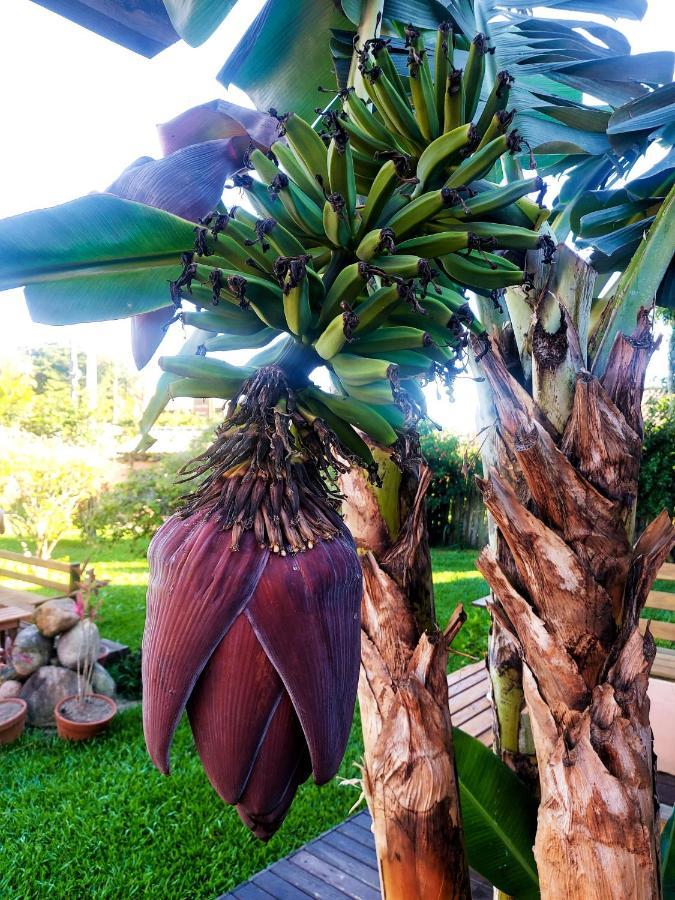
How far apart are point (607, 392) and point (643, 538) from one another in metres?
0.21

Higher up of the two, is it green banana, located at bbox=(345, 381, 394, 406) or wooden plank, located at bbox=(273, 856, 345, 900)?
green banana, located at bbox=(345, 381, 394, 406)

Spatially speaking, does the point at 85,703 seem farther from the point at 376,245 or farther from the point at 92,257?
the point at 376,245

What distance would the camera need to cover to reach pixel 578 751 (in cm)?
73

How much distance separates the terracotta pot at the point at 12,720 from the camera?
134 inches

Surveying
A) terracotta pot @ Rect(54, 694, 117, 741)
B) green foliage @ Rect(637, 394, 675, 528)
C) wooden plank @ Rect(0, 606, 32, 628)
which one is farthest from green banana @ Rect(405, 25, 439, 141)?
green foliage @ Rect(637, 394, 675, 528)

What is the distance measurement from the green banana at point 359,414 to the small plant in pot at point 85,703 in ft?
11.5

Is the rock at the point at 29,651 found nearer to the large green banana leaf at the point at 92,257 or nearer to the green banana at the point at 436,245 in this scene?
the large green banana leaf at the point at 92,257

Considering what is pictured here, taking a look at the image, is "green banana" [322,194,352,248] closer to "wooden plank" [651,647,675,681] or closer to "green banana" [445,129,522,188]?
"green banana" [445,129,522,188]

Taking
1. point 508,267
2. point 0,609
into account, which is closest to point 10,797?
point 0,609

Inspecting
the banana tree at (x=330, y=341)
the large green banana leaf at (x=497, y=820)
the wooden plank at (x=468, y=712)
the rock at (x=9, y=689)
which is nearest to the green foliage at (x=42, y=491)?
the rock at (x=9, y=689)

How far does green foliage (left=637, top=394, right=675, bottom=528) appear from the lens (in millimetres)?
5826

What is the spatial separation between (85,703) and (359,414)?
12.4 ft

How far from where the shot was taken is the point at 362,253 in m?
0.54

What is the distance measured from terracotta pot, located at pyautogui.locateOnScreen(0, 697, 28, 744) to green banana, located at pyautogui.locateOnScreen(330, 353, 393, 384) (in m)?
3.74
